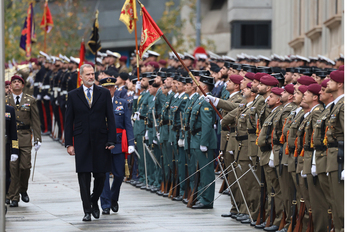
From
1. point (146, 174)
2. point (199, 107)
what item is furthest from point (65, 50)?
point (199, 107)

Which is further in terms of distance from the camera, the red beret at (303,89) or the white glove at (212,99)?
the white glove at (212,99)

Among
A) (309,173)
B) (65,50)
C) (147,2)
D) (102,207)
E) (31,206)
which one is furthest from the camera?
(147,2)

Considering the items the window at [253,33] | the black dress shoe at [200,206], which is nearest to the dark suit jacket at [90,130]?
the black dress shoe at [200,206]

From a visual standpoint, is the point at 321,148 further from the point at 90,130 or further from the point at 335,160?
the point at 90,130

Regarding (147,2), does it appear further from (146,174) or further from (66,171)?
(146,174)

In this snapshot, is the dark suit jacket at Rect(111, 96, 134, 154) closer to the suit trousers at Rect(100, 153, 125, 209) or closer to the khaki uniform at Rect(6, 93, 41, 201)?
the suit trousers at Rect(100, 153, 125, 209)

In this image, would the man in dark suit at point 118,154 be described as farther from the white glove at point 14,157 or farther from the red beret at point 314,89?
the red beret at point 314,89

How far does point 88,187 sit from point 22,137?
259cm

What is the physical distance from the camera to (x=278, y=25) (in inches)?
1542

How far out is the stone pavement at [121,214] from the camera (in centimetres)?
1077

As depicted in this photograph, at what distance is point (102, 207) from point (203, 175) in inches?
71.8

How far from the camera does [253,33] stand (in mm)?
43375

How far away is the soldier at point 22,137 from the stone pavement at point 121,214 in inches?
11.6

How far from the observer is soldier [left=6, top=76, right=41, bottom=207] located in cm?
1305
